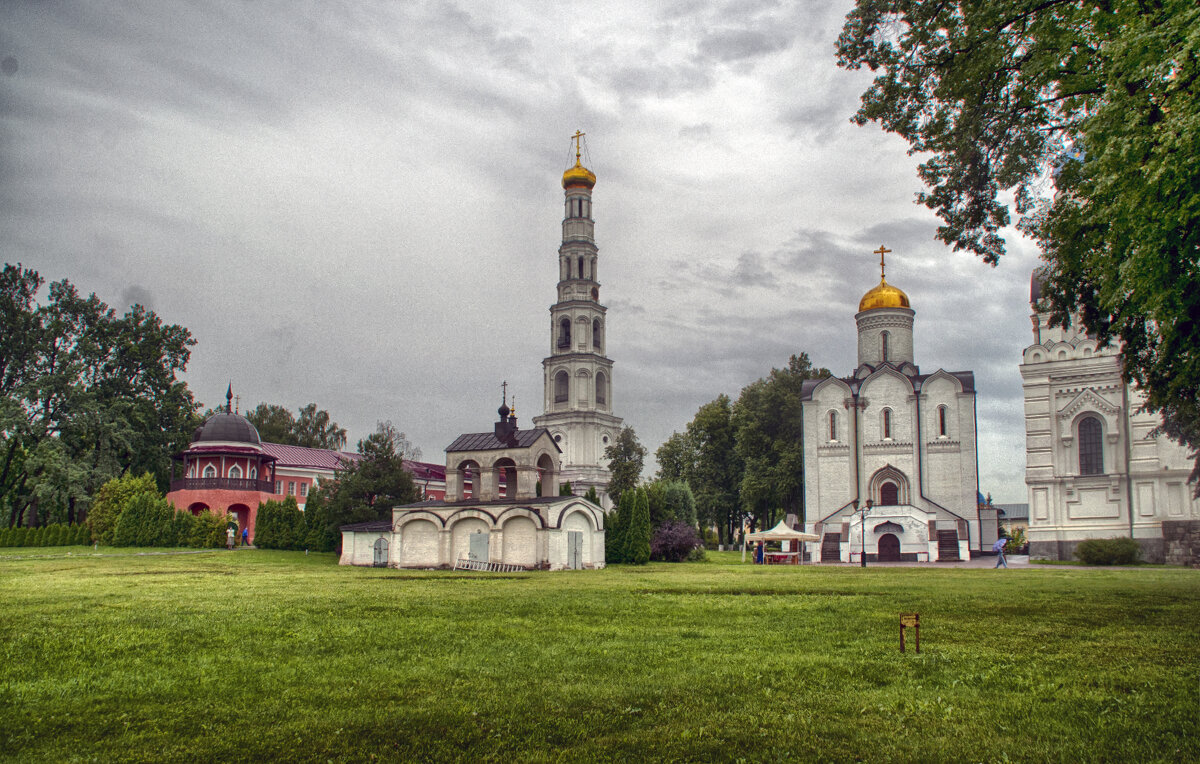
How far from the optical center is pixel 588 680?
7.84 m

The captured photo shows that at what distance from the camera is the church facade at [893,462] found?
42.4 metres

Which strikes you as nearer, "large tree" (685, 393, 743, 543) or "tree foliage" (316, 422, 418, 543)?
"tree foliage" (316, 422, 418, 543)

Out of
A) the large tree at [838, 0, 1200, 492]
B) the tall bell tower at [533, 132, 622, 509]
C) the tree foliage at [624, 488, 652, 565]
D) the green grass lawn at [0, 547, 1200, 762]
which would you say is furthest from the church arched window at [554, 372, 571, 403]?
the green grass lawn at [0, 547, 1200, 762]

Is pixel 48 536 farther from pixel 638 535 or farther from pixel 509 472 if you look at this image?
pixel 638 535

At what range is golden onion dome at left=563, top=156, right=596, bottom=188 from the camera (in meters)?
67.2

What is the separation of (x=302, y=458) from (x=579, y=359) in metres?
21.0

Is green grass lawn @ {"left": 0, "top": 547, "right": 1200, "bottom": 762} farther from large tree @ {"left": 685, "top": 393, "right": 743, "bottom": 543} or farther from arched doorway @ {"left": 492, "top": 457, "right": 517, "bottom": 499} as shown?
large tree @ {"left": 685, "top": 393, "right": 743, "bottom": 543}

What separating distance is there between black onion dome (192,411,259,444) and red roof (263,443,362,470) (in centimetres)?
703

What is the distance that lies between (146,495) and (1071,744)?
42140mm

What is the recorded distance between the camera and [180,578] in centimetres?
2044

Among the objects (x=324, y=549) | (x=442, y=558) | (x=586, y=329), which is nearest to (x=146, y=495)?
(x=324, y=549)

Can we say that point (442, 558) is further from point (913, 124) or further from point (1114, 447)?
point (1114, 447)

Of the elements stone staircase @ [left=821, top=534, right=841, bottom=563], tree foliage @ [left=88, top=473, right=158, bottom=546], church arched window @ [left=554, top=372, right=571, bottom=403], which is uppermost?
church arched window @ [left=554, top=372, right=571, bottom=403]

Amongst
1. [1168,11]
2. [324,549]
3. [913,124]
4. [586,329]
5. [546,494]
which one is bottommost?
[324,549]
